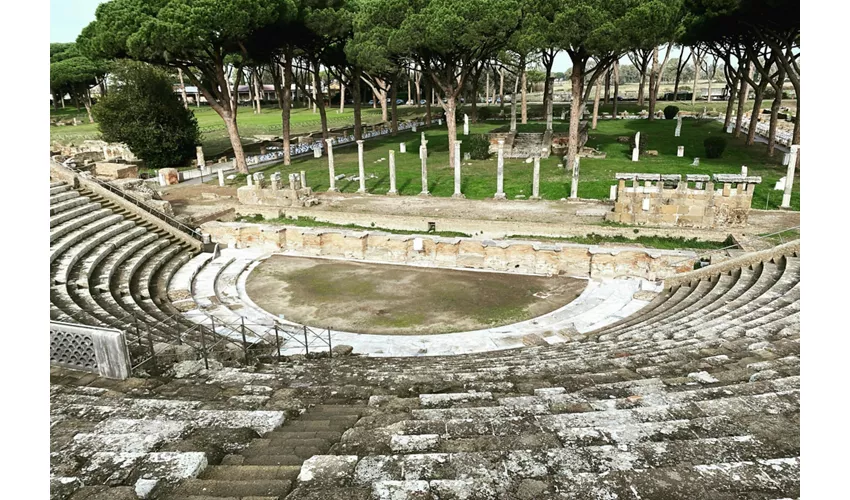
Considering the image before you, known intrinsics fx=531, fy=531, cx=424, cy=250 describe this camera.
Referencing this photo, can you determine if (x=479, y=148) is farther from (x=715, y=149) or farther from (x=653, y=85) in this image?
(x=653, y=85)

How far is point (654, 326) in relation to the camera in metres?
11.5

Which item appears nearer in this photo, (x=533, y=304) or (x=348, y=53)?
(x=533, y=304)

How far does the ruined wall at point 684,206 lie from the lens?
19.2 m

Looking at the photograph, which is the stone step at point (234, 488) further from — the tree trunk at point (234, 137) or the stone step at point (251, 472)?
the tree trunk at point (234, 137)

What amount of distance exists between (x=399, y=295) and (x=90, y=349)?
388 inches

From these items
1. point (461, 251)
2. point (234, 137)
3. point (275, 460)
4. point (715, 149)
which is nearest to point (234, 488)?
point (275, 460)

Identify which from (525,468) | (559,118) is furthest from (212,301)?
(559,118)

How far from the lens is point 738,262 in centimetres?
1546

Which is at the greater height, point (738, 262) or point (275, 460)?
point (275, 460)

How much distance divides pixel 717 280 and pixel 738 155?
2199 centimetres

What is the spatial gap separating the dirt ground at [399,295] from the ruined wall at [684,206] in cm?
508

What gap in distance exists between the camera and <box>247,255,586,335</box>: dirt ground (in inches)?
558

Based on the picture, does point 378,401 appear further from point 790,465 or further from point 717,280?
point 717,280

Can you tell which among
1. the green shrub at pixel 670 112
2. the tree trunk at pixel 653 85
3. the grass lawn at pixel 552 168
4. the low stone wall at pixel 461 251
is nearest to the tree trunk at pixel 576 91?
the grass lawn at pixel 552 168
